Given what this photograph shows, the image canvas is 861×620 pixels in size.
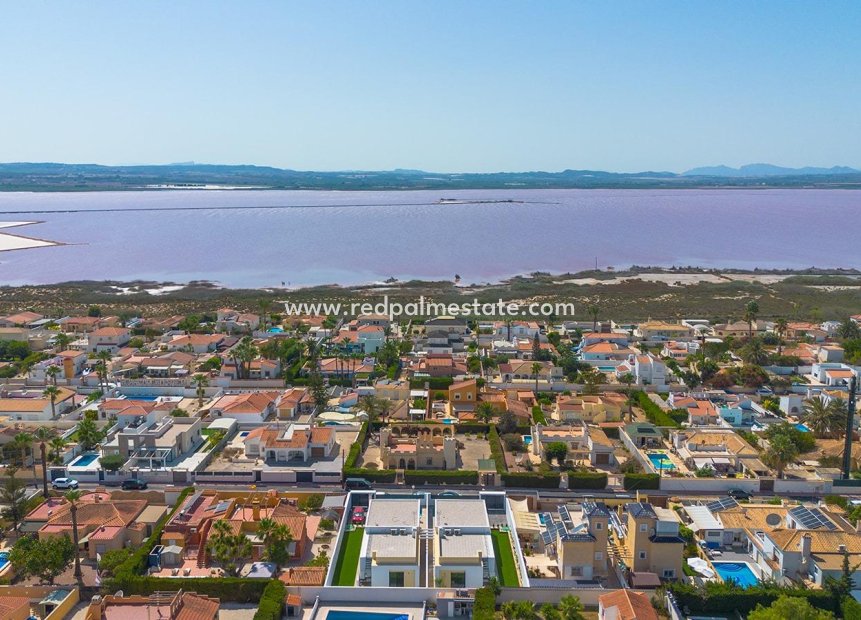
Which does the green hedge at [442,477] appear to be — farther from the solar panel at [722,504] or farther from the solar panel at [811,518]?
the solar panel at [811,518]

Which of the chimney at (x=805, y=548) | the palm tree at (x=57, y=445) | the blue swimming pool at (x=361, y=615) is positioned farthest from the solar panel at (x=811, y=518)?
the palm tree at (x=57, y=445)

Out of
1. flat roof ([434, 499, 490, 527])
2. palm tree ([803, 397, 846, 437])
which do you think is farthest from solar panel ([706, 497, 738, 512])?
palm tree ([803, 397, 846, 437])

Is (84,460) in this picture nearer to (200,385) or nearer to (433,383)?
(200,385)

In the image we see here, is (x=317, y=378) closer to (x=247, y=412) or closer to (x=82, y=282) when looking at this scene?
(x=247, y=412)

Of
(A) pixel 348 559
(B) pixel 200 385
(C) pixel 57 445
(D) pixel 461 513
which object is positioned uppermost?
(C) pixel 57 445

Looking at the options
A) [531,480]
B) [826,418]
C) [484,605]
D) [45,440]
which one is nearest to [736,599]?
[484,605]

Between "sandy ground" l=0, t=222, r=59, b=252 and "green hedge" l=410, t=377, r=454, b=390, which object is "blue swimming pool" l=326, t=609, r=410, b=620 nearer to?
"green hedge" l=410, t=377, r=454, b=390

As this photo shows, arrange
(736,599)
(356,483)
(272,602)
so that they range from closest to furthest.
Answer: (272,602)
(736,599)
(356,483)
